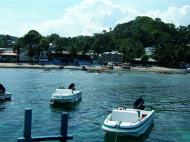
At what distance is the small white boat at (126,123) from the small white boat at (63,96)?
1702 cm

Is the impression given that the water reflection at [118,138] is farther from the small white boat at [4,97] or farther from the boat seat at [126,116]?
the small white boat at [4,97]

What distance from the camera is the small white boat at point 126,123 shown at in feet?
109

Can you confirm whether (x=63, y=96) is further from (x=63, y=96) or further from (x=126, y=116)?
(x=126, y=116)

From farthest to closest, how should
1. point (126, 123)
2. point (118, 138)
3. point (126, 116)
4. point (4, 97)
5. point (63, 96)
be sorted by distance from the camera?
point (4, 97)
point (63, 96)
point (126, 116)
point (118, 138)
point (126, 123)

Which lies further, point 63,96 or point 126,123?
point 63,96

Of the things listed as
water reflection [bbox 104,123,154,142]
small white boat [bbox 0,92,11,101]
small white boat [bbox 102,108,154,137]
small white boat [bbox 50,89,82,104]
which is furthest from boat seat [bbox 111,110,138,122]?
small white boat [bbox 0,92,11,101]

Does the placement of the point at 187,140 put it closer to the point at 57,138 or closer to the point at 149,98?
the point at 57,138

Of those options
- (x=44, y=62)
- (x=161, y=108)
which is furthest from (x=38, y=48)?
(x=161, y=108)

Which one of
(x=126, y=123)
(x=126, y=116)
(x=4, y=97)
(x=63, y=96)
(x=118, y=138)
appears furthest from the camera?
(x=4, y=97)

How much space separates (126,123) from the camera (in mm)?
34000

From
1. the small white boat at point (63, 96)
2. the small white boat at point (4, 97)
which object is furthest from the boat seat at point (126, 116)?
the small white boat at point (4, 97)

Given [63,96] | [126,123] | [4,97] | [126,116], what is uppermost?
[126,116]

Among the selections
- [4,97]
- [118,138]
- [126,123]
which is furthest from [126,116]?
[4,97]

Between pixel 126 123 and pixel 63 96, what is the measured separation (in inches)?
760
